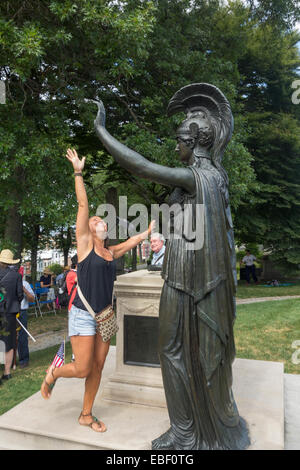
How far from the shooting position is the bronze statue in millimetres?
2805

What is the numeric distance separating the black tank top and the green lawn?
2.68 meters

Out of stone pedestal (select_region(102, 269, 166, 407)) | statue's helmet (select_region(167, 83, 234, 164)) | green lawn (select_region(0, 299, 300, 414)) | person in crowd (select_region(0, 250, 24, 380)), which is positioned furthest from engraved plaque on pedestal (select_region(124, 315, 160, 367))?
person in crowd (select_region(0, 250, 24, 380))

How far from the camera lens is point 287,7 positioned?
32.4 feet

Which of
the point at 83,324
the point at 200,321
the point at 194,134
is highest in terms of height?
the point at 194,134

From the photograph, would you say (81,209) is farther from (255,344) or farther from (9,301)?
(255,344)

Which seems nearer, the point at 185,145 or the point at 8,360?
the point at 185,145

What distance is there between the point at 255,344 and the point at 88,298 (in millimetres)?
5515

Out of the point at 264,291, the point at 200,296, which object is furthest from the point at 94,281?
the point at 264,291

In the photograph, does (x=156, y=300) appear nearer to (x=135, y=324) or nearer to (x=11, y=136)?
(x=135, y=324)

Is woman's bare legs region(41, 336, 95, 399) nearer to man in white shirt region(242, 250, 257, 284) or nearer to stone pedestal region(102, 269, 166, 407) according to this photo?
stone pedestal region(102, 269, 166, 407)

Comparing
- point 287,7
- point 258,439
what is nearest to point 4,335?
point 258,439

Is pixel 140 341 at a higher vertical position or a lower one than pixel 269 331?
higher

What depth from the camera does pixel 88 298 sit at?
341cm
